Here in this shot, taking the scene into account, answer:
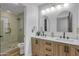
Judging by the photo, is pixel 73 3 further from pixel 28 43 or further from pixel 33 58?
pixel 33 58

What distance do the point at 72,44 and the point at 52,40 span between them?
0.35 m

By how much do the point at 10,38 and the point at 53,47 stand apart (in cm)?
78

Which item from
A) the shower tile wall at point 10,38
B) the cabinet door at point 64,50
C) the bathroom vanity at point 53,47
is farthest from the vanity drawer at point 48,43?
the shower tile wall at point 10,38

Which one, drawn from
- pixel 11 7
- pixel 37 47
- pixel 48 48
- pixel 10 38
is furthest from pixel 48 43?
pixel 11 7

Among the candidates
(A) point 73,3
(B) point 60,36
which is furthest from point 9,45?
(A) point 73,3

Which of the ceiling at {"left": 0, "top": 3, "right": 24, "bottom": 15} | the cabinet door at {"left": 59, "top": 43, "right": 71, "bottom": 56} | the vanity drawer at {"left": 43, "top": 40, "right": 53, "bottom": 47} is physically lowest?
the cabinet door at {"left": 59, "top": 43, "right": 71, "bottom": 56}

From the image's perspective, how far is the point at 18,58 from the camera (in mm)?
2035

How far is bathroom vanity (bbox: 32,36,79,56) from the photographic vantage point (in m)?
1.88

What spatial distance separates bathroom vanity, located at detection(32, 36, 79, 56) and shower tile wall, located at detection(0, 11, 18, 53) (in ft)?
1.12

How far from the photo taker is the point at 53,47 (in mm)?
2023

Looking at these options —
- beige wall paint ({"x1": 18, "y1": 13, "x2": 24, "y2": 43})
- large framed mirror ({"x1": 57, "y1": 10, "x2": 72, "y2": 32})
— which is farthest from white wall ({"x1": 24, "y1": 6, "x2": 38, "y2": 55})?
large framed mirror ({"x1": 57, "y1": 10, "x2": 72, "y2": 32})

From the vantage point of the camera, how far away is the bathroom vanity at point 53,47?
6.16 ft

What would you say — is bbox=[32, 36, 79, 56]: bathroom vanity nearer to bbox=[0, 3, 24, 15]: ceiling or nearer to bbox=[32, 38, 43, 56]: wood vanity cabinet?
bbox=[32, 38, 43, 56]: wood vanity cabinet

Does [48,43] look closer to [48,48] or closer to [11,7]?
[48,48]
